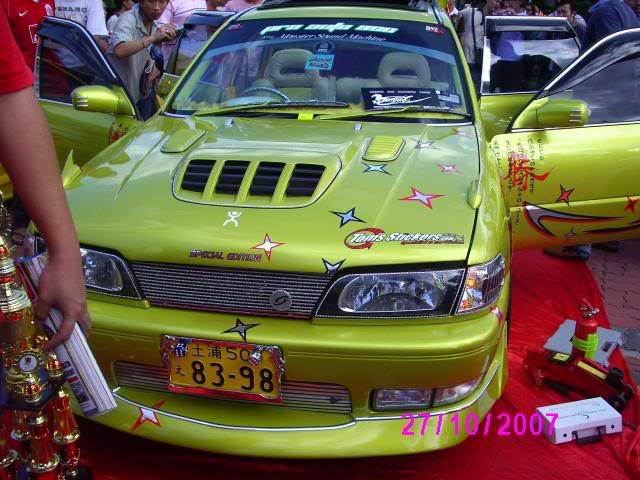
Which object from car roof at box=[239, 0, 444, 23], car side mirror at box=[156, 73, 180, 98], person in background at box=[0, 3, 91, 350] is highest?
person in background at box=[0, 3, 91, 350]

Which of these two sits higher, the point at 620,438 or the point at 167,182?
the point at 167,182

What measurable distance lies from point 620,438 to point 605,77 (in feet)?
6.60

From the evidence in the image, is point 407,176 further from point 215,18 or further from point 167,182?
point 215,18

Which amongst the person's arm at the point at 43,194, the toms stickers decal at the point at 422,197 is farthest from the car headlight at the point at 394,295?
the person's arm at the point at 43,194

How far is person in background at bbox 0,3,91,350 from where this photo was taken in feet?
3.94

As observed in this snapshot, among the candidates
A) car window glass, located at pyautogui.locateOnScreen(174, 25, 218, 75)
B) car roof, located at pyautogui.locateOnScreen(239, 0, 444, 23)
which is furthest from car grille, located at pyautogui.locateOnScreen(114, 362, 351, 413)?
car window glass, located at pyautogui.locateOnScreen(174, 25, 218, 75)


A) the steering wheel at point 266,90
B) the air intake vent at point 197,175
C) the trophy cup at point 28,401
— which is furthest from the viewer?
the steering wheel at point 266,90

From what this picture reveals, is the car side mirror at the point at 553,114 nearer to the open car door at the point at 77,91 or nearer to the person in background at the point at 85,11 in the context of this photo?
the open car door at the point at 77,91

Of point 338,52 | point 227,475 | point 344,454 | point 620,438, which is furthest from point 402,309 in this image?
point 338,52

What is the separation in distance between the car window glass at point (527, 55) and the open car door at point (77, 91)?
2.52 meters

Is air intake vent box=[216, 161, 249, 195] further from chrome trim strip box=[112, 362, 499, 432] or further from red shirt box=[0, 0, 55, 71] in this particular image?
red shirt box=[0, 0, 55, 71]

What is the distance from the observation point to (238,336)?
2.32 meters

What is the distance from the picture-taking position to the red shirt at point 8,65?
1.19 m
